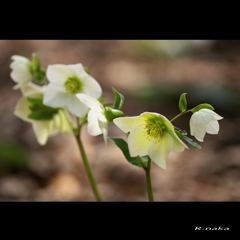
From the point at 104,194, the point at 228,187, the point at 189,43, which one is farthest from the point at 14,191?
the point at 189,43

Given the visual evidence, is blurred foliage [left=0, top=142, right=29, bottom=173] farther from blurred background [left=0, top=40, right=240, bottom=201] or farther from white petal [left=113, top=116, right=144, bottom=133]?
white petal [left=113, top=116, right=144, bottom=133]

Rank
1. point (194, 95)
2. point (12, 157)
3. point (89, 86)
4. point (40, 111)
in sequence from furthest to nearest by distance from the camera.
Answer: point (194, 95) → point (12, 157) → point (40, 111) → point (89, 86)

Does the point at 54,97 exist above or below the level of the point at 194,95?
below

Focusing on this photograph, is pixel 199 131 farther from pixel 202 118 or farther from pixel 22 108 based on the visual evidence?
pixel 22 108

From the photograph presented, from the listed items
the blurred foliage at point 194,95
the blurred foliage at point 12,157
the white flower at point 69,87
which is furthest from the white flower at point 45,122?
the blurred foliage at point 194,95

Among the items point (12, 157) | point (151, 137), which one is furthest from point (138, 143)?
point (12, 157)

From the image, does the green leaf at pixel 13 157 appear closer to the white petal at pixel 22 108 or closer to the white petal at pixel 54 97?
the white petal at pixel 22 108
